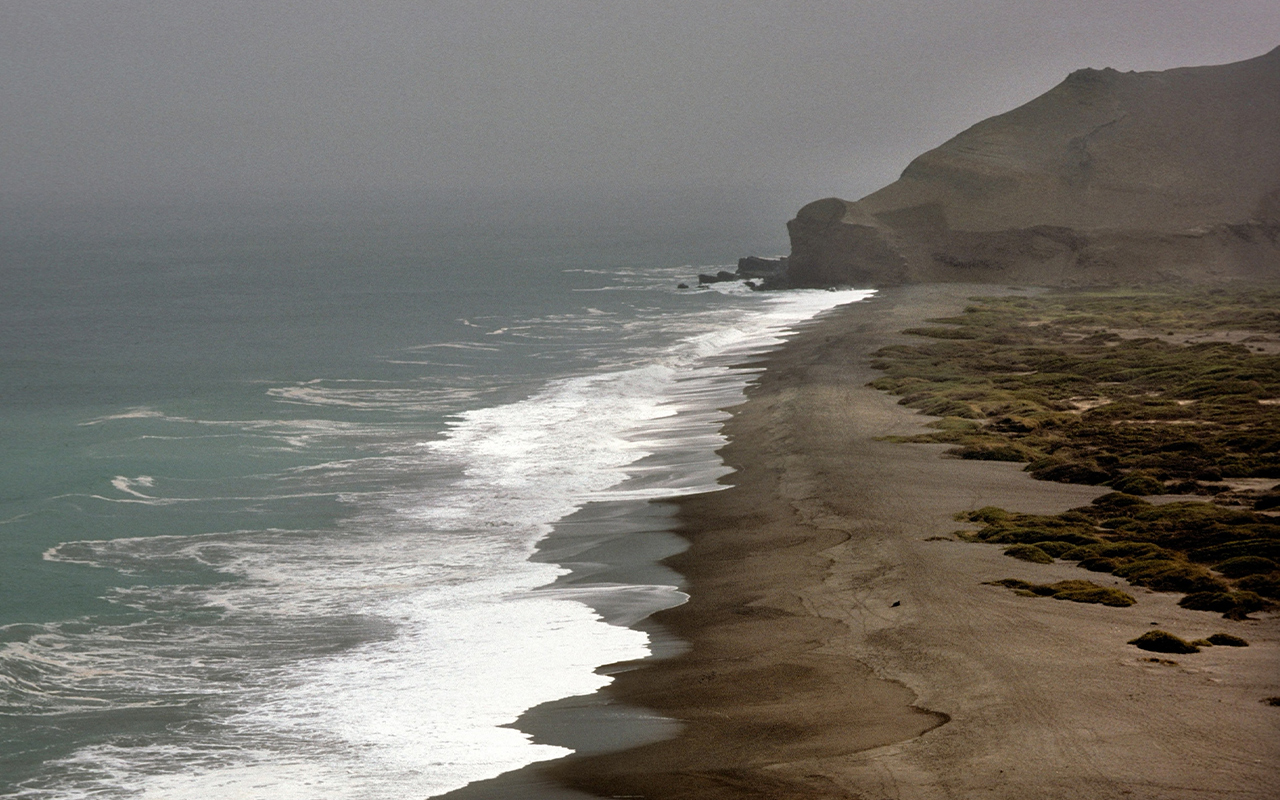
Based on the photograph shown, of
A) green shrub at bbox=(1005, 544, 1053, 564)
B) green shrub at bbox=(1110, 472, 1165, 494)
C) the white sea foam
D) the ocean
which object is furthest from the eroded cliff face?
green shrub at bbox=(1005, 544, 1053, 564)

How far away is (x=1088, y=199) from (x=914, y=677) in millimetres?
115741

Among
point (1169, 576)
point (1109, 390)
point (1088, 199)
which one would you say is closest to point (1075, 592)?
point (1169, 576)

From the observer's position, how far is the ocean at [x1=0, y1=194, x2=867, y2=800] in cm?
1702

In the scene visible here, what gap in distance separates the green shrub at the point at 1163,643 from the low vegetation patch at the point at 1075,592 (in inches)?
96.1

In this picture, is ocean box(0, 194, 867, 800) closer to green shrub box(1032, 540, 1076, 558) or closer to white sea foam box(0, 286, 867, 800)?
white sea foam box(0, 286, 867, 800)

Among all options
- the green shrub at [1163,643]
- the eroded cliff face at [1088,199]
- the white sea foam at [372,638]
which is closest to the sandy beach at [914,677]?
the green shrub at [1163,643]

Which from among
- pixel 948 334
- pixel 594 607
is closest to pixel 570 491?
pixel 594 607

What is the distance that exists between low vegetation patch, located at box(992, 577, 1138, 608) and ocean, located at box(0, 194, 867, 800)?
7.06m

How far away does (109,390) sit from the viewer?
186 feet

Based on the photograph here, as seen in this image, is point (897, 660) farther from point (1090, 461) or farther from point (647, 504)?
point (1090, 461)

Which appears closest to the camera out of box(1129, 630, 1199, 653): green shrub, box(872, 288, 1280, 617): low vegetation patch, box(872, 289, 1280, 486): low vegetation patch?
box(1129, 630, 1199, 653): green shrub

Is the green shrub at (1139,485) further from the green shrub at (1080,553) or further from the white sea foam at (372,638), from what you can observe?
the white sea foam at (372,638)

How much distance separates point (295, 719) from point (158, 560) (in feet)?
39.7

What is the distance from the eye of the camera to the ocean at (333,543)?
55.8 ft
